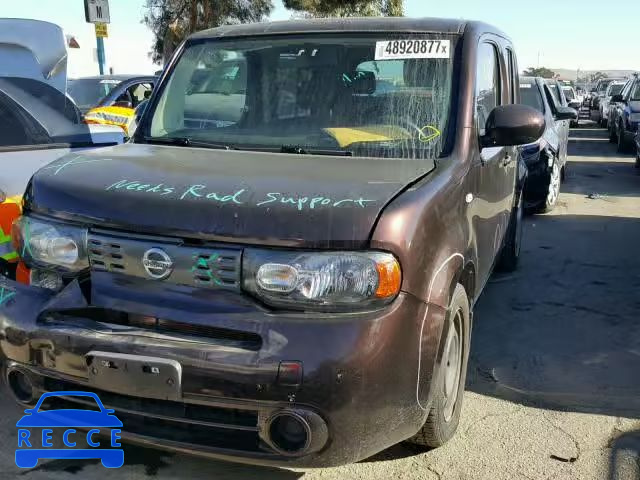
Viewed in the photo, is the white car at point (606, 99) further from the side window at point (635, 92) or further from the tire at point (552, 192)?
the tire at point (552, 192)

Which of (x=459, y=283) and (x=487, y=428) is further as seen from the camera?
(x=487, y=428)

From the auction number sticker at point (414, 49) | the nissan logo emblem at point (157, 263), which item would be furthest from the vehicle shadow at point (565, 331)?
the nissan logo emblem at point (157, 263)

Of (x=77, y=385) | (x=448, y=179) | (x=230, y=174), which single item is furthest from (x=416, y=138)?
(x=77, y=385)

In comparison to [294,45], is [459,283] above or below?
below

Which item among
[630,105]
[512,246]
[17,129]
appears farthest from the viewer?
[630,105]

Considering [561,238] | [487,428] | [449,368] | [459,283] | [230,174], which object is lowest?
[561,238]

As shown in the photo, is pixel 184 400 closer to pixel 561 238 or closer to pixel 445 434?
pixel 445 434

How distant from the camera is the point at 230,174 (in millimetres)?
2744

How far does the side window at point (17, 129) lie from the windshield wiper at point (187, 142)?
1.21 metres

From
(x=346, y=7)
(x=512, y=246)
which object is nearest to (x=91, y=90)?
(x=512, y=246)

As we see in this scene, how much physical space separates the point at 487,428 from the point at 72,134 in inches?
133

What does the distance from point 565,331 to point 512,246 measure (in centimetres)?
132

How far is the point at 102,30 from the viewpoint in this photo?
12.6m

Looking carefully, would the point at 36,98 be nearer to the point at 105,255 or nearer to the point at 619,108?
the point at 105,255
